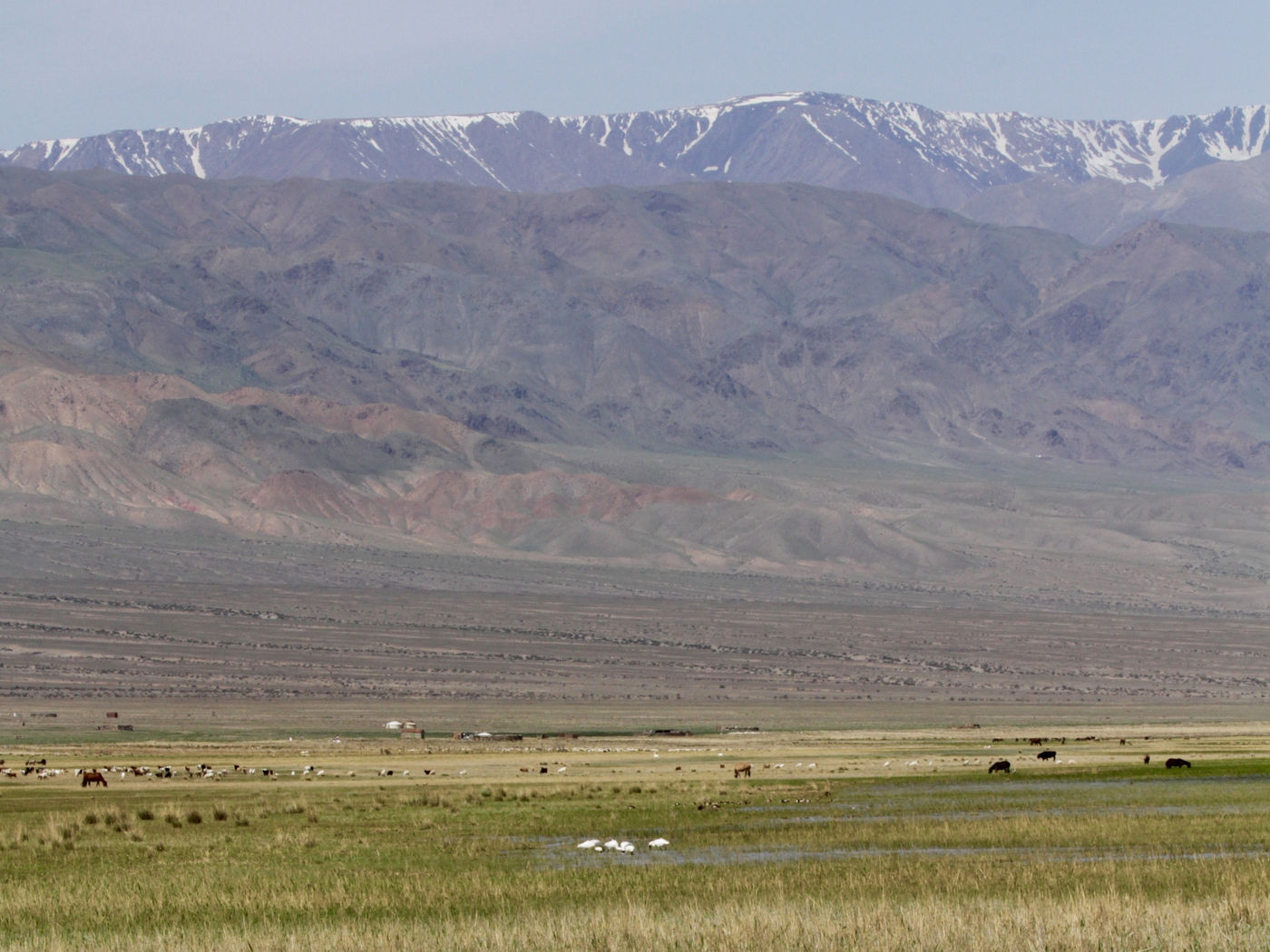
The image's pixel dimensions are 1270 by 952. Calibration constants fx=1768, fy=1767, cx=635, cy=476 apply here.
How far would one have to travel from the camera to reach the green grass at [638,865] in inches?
757

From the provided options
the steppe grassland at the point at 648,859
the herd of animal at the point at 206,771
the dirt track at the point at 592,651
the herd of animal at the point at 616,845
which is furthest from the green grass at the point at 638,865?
the dirt track at the point at 592,651

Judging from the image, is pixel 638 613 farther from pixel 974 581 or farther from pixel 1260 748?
pixel 1260 748

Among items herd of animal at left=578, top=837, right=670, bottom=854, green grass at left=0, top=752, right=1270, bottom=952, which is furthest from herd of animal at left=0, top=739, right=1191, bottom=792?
herd of animal at left=578, top=837, right=670, bottom=854

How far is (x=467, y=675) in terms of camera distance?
107 meters

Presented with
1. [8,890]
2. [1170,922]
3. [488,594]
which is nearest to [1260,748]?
[1170,922]

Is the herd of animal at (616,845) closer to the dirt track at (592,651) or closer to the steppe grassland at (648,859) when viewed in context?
the steppe grassland at (648,859)

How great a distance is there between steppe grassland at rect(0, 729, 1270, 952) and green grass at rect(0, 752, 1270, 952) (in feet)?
0.23

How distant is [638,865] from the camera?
26703mm

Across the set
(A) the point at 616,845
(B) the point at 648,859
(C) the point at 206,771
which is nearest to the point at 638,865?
(B) the point at 648,859

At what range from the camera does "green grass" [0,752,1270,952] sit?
63.1ft

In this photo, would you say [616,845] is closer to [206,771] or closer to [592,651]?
[206,771]

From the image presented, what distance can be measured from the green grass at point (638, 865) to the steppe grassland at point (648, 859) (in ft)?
0.23

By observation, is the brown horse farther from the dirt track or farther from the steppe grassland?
the dirt track

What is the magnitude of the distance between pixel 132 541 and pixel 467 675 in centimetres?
8809
